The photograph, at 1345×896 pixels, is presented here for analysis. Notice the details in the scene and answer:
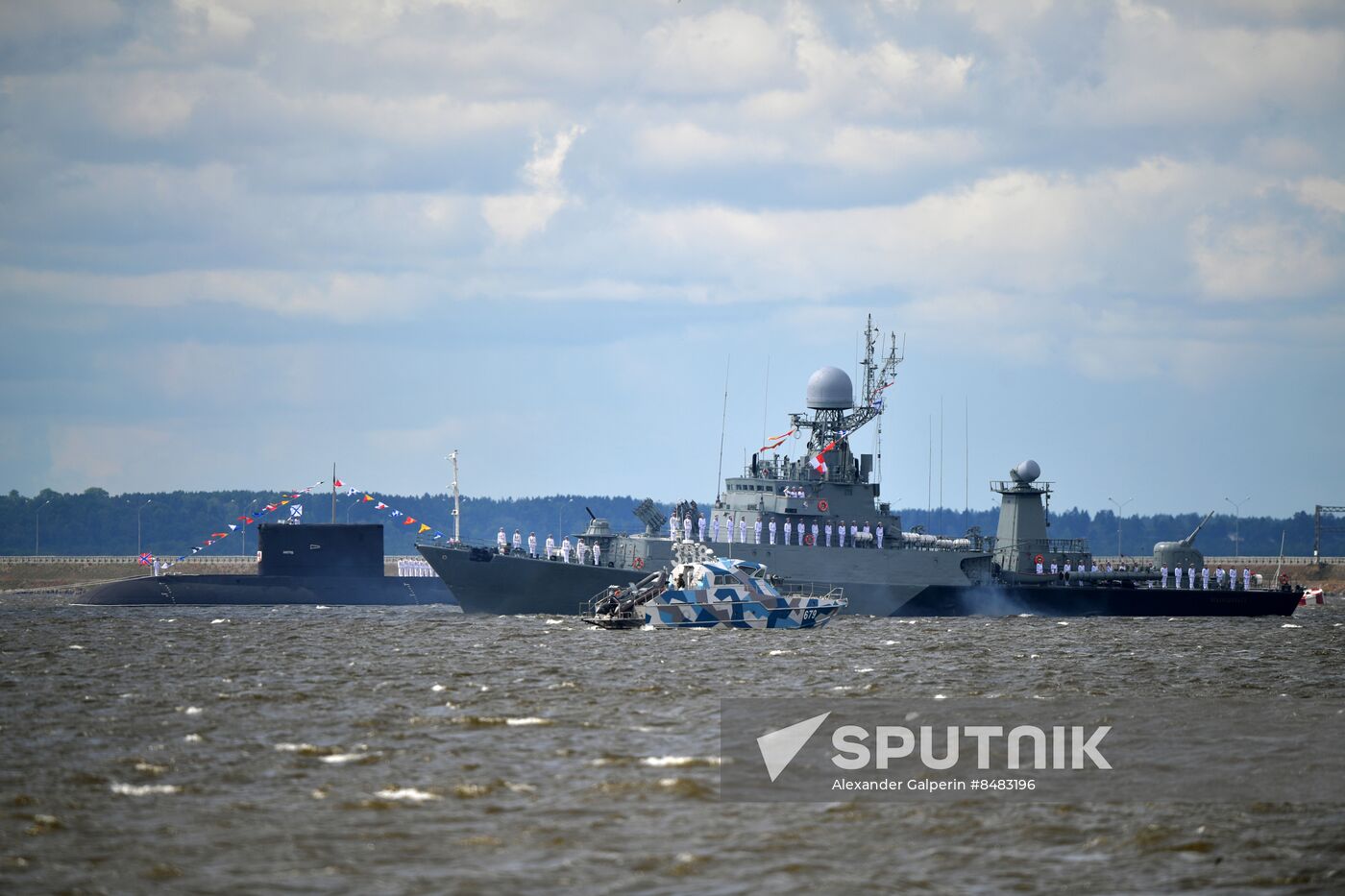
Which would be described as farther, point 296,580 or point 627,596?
point 296,580

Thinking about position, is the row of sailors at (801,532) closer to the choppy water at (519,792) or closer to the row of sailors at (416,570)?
the choppy water at (519,792)

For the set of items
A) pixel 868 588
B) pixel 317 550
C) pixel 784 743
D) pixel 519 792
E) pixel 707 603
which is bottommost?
pixel 519 792

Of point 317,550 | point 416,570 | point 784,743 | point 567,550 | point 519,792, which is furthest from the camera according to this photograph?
point 416,570

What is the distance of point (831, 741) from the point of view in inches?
966

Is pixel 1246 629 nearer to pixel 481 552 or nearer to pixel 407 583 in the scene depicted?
pixel 481 552

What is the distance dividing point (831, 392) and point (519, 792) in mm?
48709

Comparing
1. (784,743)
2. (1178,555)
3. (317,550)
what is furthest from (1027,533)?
(784,743)

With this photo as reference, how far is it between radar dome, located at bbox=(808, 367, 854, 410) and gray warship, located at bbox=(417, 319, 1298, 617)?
0.04 m

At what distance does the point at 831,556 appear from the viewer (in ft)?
206

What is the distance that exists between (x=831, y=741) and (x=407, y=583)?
54.2 metres

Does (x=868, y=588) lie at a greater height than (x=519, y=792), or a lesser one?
greater

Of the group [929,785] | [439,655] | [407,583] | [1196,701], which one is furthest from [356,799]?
[407,583]

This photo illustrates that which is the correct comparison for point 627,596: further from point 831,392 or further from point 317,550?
point 317,550

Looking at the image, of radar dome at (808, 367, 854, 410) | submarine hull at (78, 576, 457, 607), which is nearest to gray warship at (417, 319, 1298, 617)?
radar dome at (808, 367, 854, 410)
